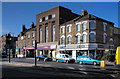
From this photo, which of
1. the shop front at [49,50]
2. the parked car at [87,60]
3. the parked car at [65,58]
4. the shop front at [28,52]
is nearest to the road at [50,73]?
the parked car at [87,60]

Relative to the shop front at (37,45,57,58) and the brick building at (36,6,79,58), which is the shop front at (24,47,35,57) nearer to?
the brick building at (36,6,79,58)

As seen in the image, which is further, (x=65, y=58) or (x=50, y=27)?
(x=50, y=27)

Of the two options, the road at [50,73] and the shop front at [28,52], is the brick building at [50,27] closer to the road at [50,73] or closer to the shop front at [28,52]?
the shop front at [28,52]

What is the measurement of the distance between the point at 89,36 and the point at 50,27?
49.3ft

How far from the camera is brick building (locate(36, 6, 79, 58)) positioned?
3812 cm

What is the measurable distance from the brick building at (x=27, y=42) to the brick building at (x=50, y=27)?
4490 mm

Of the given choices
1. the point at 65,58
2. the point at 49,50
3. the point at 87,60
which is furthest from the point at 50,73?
the point at 49,50

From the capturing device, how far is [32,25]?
54062 mm

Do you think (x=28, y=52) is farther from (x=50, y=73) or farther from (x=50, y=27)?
(x=50, y=73)

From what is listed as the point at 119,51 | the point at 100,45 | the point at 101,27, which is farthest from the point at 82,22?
the point at 119,51

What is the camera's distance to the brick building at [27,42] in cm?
4862

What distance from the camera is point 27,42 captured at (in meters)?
51.4

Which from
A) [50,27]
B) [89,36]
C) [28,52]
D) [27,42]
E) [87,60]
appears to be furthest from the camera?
[28,52]

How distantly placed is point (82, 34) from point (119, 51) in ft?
59.4
